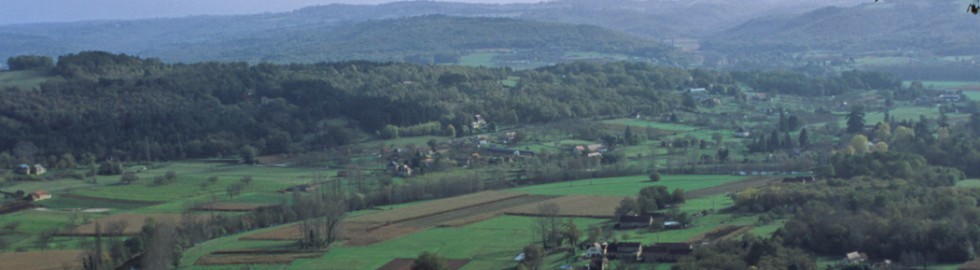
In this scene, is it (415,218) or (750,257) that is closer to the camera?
(750,257)

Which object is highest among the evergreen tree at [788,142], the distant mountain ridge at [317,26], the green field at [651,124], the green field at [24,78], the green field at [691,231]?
the green field at [24,78]

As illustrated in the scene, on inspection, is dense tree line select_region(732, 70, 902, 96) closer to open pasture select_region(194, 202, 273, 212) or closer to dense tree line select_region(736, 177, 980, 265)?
dense tree line select_region(736, 177, 980, 265)

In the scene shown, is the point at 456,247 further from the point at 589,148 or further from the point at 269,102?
the point at 269,102

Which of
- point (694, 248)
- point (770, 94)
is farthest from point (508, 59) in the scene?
point (694, 248)

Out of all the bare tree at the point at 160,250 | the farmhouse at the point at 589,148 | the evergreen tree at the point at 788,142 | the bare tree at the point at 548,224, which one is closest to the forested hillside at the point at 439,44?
the farmhouse at the point at 589,148

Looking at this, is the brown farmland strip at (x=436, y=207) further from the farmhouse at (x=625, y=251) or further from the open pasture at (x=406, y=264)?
the farmhouse at (x=625, y=251)

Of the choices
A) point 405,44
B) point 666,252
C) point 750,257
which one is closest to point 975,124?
point 666,252
